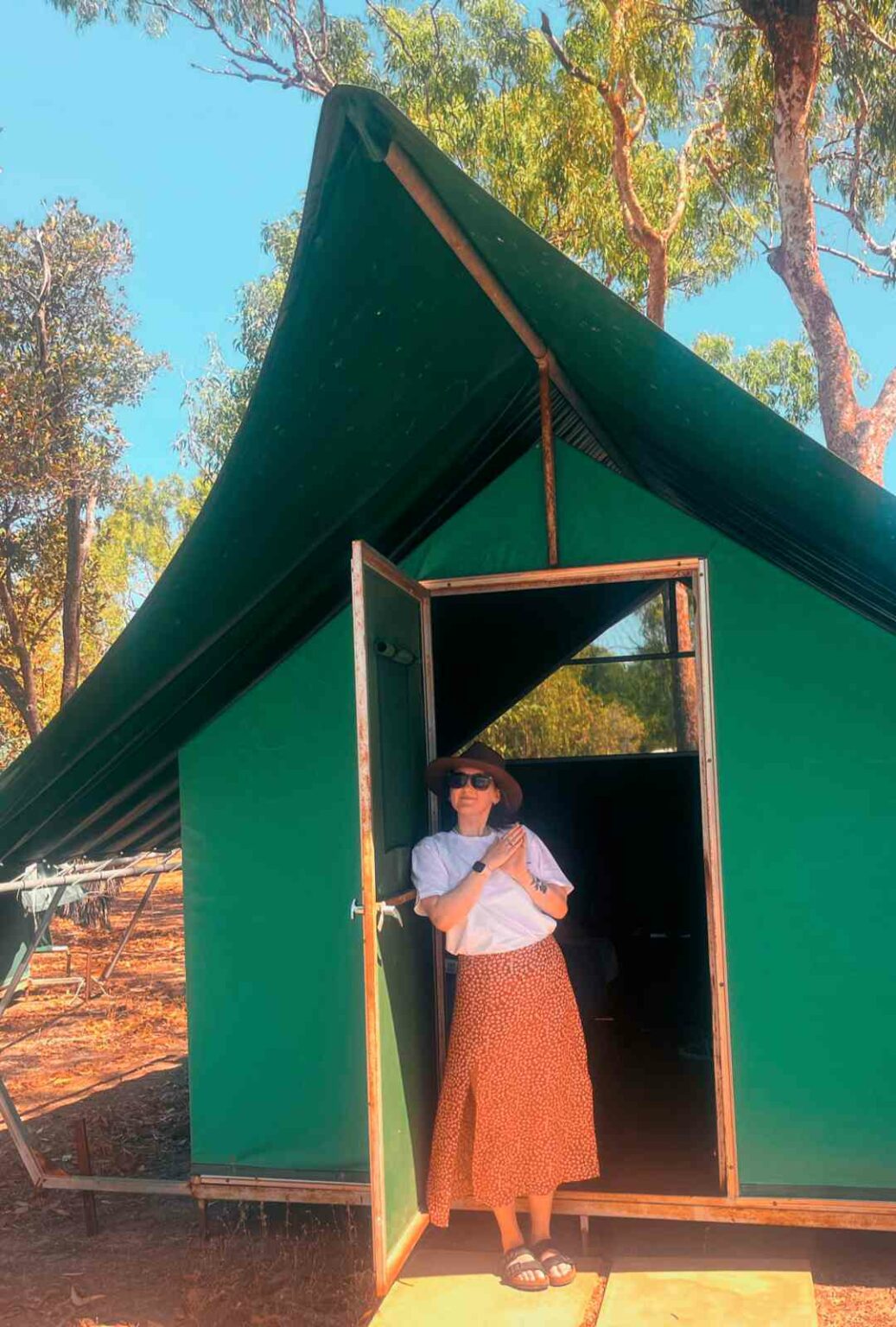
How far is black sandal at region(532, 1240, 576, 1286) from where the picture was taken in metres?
3.50

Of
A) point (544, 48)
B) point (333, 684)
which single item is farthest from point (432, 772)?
point (544, 48)

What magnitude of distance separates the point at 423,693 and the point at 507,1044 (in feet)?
4.18

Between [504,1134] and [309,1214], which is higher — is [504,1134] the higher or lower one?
the higher one

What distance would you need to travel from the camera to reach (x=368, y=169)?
2613 millimetres

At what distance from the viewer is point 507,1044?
3.46m

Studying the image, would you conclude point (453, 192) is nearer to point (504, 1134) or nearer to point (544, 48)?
point (504, 1134)

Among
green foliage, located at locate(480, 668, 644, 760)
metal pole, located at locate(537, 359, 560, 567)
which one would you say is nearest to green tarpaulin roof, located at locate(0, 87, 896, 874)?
metal pole, located at locate(537, 359, 560, 567)

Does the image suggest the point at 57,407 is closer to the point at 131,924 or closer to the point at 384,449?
the point at 131,924

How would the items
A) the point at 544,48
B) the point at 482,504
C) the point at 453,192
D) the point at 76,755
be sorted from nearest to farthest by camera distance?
the point at 453,192
the point at 76,755
the point at 482,504
the point at 544,48

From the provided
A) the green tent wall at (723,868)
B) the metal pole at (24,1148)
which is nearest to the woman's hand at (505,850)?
the green tent wall at (723,868)

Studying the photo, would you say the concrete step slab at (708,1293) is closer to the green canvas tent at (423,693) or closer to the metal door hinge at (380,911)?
the green canvas tent at (423,693)

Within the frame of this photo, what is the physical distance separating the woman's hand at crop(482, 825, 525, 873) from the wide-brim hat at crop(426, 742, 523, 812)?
21 centimetres

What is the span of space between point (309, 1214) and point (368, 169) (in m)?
3.63

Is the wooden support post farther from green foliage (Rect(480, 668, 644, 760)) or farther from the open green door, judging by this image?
green foliage (Rect(480, 668, 644, 760))
